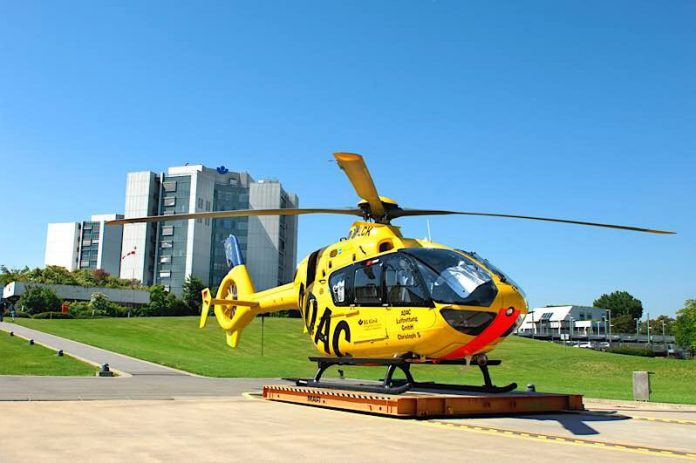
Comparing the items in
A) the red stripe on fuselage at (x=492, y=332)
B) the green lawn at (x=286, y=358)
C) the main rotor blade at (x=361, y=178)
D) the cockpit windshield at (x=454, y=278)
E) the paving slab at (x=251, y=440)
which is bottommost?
the green lawn at (x=286, y=358)

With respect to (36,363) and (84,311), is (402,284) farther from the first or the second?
(84,311)

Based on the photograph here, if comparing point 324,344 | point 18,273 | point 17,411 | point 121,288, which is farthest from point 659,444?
point 18,273

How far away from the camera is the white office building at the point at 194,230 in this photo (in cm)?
13325

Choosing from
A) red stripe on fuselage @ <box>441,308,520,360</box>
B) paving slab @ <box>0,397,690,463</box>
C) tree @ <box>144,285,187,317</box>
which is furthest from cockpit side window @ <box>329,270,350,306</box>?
tree @ <box>144,285,187,317</box>

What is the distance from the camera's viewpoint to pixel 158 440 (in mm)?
8711

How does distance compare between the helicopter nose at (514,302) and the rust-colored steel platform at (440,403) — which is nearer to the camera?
the rust-colored steel platform at (440,403)

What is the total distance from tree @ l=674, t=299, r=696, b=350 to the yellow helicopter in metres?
105

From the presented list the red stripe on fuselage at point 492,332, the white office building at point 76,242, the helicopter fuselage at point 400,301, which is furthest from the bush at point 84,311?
the red stripe on fuselage at point 492,332

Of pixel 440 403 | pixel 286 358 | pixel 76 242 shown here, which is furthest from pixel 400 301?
pixel 76 242

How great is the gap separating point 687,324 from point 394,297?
116 m

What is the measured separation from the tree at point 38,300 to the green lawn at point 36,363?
5699 cm

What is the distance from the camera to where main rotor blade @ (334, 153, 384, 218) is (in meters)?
13.6

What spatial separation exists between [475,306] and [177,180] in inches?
5153

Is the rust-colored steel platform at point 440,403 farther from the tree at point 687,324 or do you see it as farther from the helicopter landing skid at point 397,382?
the tree at point 687,324
